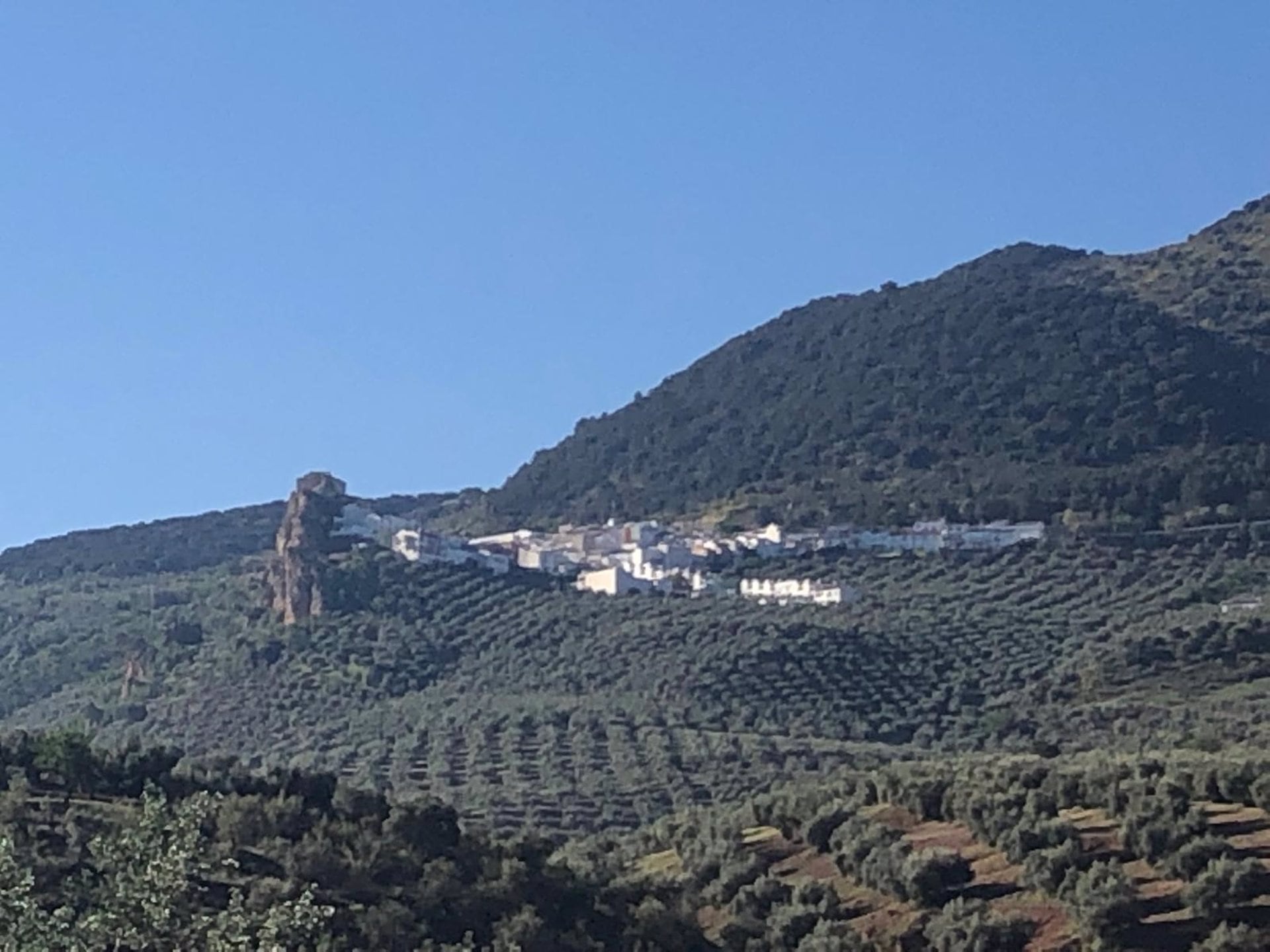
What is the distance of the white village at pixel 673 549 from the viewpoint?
7561 cm

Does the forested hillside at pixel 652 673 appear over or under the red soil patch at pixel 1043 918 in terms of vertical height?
over

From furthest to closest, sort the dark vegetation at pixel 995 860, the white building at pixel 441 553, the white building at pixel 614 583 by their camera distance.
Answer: the white building at pixel 441 553 → the white building at pixel 614 583 → the dark vegetation at pixel 995 860

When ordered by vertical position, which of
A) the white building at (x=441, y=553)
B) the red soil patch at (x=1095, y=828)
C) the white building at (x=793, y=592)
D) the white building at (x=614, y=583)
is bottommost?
the red soil patch at (x=1095, y=828)

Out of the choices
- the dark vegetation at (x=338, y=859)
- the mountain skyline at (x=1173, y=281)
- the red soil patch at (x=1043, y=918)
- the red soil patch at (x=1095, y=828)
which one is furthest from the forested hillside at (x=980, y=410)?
the dark vegetation at (x=338, y=859)

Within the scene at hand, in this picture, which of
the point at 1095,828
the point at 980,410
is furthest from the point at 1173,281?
the point at 1095,828

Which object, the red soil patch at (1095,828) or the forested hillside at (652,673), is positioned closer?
the red soil patch at (1095,828)

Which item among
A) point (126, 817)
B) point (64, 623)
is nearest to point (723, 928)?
point (126, 817)

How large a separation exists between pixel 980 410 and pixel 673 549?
56.9 ft

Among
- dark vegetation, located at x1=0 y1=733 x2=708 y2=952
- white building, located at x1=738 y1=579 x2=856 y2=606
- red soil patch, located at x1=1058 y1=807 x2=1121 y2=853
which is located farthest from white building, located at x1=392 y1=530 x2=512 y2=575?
red soil patch, located at x1=1058 y1=807 x2=1121 y2=853

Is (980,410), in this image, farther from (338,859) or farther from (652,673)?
(338,859)

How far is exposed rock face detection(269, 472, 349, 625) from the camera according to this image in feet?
252

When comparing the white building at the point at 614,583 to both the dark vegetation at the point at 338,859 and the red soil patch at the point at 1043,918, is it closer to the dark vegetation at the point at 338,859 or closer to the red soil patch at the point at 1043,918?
the dark vegetation at the point at 338,859

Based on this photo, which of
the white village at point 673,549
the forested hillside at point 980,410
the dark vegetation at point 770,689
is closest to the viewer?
the dark vegetation at point 770,689

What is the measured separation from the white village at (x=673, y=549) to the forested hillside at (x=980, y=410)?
238 cm
